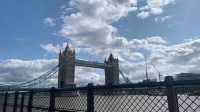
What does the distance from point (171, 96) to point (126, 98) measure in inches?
29.4

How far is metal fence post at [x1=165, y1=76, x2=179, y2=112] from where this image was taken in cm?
242

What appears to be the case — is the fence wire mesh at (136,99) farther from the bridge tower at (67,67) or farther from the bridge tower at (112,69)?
the bridge tower at (112,69)

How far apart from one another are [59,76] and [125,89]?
383ft

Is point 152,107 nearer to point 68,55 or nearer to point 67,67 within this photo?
point 67,67

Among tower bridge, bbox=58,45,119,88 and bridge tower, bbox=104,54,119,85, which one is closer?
tower bridge, bbox=58,45,119,88

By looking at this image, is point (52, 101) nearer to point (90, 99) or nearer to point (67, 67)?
point (90, 99)

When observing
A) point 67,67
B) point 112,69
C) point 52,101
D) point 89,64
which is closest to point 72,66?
point 67,67

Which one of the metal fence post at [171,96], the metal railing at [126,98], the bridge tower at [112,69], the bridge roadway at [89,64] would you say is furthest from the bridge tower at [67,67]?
the metal fence post at [171,96]

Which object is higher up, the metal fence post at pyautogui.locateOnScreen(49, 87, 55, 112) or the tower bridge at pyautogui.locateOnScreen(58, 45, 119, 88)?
the tower bridge at pyautogui.locateOnScreen(58, 45, 119, 88)

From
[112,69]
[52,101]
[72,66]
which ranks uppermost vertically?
[72,66]

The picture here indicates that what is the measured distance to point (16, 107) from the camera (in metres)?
6.22

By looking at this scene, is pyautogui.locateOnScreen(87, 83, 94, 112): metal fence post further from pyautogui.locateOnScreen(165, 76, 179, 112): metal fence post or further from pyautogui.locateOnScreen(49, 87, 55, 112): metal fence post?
pyautogui.locateOnScreen(165, 76, 179, 112): metal fence post

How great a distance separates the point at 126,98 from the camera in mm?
3070

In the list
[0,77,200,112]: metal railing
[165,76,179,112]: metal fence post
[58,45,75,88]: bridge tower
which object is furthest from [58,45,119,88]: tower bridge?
[165,76,179,112]: metal fence post
